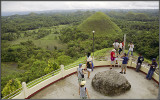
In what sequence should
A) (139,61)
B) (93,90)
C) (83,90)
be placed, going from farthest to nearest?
1. (139,61)
2. (93,90)
3. (83,90)

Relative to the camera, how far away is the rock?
587 centimetres

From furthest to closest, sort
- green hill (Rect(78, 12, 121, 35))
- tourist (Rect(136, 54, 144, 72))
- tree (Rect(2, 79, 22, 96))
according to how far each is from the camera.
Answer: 1. green hill (Rect(78, 12, 121, 35))
2. tree (Rect(2, 79, 22, 96))
3. tourist (Rect(136, 54, 144, 72))

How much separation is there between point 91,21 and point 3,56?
117 feet

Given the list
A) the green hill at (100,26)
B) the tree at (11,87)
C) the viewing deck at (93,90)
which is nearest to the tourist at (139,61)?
the viewing deck at (93,90)

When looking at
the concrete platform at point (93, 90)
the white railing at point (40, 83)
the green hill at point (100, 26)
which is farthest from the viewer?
the green hill at point (100, 26)

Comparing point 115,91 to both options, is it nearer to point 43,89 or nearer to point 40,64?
point 43,89

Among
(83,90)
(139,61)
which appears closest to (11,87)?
(83,90)

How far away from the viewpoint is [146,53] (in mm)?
21375

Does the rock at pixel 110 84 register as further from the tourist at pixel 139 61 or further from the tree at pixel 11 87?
the tree at pixel 11 87

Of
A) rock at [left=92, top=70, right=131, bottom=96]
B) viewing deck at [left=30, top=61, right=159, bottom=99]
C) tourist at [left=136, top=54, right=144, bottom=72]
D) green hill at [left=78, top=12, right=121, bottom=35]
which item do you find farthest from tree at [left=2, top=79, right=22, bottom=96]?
green hill at [left=78, top=12, right=121, bottom=35]

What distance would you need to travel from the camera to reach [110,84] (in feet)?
19.2

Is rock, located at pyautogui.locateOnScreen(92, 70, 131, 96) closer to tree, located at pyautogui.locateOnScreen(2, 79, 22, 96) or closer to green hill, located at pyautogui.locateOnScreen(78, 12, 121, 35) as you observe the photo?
tree, located at pyautogui.locateOnScreen(2, 79, 22, 96)

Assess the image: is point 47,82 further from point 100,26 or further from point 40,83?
point 100,26

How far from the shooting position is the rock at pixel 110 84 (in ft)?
19.3
